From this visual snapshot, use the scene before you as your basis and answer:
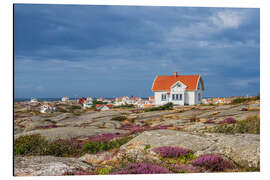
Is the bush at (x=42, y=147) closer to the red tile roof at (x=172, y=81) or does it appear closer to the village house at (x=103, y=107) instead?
the village house at (x=103, y=107)

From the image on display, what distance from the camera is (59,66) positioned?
33.6ft


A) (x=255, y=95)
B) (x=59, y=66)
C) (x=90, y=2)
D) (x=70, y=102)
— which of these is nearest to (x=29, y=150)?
(x=70, y=102)

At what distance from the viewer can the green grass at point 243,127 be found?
34.3 ft

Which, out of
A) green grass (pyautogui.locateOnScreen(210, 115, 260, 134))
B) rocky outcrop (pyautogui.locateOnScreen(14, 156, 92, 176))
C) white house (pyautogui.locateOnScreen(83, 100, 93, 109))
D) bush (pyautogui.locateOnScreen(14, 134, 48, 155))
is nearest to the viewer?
rocky outcrop (pyautogui.locateOnScreen(14, 156, 92, 176))

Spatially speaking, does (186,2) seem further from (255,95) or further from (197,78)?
(255,95)

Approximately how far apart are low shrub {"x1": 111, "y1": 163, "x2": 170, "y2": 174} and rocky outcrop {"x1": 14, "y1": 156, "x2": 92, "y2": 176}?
1256 millimetres

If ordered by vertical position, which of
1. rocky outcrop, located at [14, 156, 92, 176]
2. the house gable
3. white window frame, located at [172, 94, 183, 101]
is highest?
the house gable

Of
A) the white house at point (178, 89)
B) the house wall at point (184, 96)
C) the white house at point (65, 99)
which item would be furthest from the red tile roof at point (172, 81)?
the white house at point (65, 99)

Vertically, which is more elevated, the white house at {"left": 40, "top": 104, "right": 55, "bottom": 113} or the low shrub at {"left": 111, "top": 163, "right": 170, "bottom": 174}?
the white house at {"left": 40, "top": 104, "right": 55, "bottom": 113}

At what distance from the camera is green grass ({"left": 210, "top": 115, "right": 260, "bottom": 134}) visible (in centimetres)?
1045

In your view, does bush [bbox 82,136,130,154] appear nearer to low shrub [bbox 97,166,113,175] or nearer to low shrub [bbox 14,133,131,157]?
low shrub [bbox 14,133,131,157]

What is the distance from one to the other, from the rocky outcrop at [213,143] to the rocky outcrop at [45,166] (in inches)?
85.2

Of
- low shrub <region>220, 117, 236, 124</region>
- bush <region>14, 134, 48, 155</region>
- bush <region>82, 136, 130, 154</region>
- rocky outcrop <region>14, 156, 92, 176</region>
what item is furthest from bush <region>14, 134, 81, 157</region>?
low shrub <region>220, 117, 236, 124</region>
